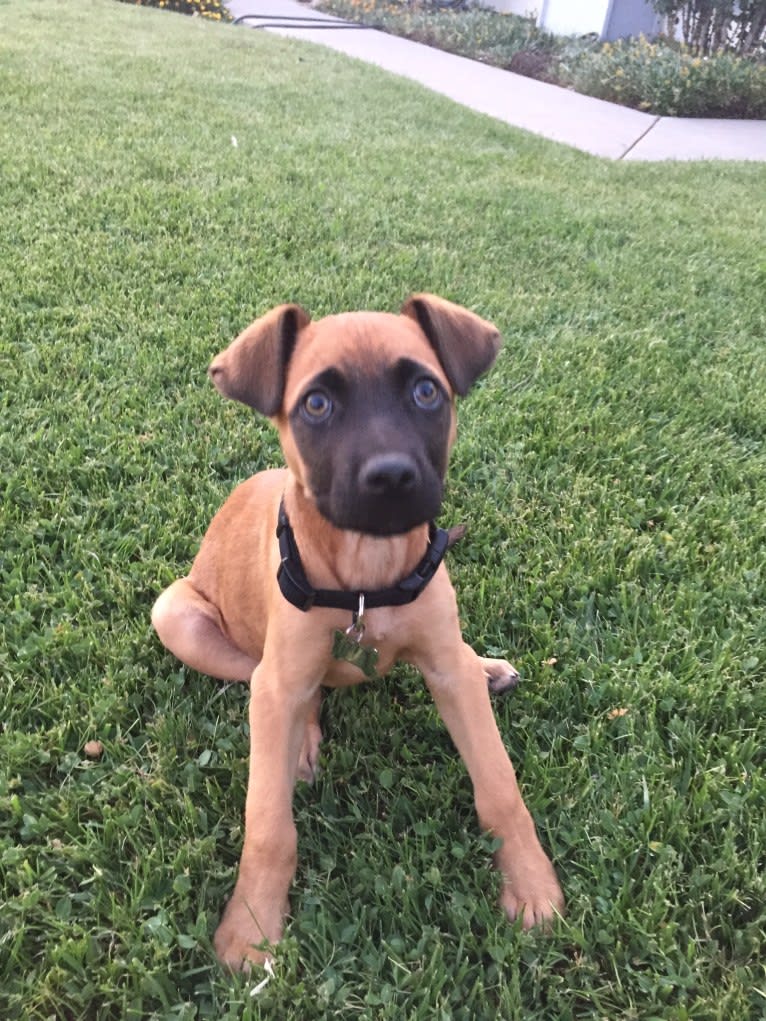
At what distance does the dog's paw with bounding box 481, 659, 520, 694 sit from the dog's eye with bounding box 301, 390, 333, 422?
1316 millimetres

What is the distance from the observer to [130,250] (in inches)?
263

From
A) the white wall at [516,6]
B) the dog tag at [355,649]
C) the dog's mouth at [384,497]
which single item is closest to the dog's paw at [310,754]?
the dog tag at [355,649]

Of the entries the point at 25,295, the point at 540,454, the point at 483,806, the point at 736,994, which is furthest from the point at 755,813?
the point at 25,295

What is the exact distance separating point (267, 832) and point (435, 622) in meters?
0.81

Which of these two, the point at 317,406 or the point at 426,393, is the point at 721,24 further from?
the point at 317,406

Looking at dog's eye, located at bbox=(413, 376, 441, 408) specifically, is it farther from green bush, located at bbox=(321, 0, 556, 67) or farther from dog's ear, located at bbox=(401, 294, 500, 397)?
green bush, located at bbox=(321, 0, 556, 67)

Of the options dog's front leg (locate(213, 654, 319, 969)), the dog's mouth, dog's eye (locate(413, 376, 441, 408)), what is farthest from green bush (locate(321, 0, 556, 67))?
dog's front leg (locate(213, 654, 319, 969))

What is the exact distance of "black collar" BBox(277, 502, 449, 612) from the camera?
255cm

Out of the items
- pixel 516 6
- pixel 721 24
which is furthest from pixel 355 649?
pixel 516 6

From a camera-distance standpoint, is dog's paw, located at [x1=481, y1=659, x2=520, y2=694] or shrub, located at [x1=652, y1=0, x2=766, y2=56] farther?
shrub, located at [x1=652, y1=0, x2=766, y2=56]

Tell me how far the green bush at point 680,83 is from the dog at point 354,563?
14424 millimetres

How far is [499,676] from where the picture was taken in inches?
127

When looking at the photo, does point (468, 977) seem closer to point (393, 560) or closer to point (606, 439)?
point (393, 560)

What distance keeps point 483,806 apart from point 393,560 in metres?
0.83
